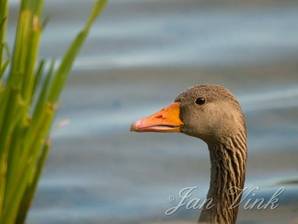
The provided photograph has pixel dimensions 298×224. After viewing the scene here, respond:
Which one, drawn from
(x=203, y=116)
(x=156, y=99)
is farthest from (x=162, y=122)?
(x=156, y=99)

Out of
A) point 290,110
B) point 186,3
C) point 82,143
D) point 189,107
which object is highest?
point 186,3

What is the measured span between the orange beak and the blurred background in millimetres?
1159

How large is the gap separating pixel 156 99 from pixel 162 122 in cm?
272

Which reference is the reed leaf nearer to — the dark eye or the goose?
the goose

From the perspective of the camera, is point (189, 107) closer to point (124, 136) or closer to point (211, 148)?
point (211, 148)

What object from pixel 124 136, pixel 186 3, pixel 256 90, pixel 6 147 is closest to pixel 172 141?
pixel 124 136

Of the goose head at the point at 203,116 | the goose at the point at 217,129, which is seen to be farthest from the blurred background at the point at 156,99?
the goose head at the point at 203,116

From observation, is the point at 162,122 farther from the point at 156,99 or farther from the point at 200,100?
the point at 156,99

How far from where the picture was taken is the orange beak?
6.96 m

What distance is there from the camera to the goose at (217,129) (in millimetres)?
7020

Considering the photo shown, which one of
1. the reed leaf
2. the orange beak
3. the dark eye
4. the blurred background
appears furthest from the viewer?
the blurred background

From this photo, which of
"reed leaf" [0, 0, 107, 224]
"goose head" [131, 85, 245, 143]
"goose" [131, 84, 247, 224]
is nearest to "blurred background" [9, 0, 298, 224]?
"goose" [131, 84, 247, 224]

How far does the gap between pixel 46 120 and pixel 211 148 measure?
2.69 meters

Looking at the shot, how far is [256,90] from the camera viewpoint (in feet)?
32.6
